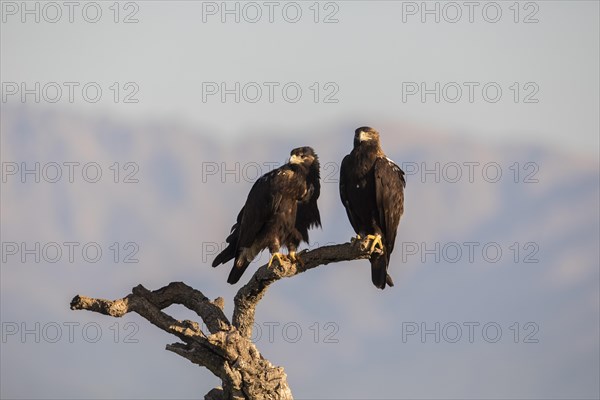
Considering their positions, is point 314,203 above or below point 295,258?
above

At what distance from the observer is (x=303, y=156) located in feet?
41.4

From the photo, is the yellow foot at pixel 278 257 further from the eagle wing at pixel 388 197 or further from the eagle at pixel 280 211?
the eagle wing at pixel 388 197

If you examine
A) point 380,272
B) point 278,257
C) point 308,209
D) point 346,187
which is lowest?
point 380,272

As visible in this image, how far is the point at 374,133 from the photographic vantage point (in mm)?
12695

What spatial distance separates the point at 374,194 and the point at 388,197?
0.50ft

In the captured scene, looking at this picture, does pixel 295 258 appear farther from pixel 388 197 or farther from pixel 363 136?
pixel 363 136

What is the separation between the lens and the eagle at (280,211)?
12367 millimetres

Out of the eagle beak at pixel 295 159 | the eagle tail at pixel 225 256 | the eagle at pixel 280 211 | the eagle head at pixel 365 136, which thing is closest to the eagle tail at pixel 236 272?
the eagle at pixel 280 211

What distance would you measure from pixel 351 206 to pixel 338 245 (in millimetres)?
1157

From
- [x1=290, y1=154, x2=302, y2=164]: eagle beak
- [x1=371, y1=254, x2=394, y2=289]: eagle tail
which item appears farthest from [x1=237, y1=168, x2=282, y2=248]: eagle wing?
[x1=371, y1=254, x2=394, y2=289]: eagle tail

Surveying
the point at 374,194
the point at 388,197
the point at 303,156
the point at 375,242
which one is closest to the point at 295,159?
the point at 303,156

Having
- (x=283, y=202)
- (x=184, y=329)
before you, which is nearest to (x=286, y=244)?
(x=283, y=202)

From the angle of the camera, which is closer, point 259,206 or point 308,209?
point 259,206

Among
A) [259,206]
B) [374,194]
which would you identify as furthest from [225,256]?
[374,194]
